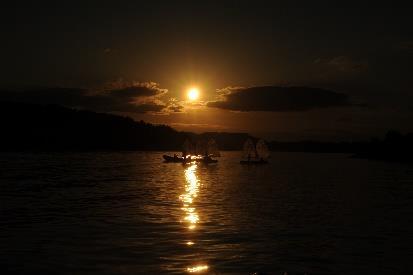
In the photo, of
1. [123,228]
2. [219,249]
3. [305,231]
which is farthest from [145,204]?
[219,249]

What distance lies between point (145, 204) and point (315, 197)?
26021mm

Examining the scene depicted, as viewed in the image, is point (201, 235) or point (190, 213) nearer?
point (201, 235)

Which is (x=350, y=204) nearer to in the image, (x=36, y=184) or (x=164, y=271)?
(x=164, y=271)

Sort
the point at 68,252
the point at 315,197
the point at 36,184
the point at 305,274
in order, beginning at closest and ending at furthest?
the point at 305,274
the point at 68,252
the point at 315,197
the point at 36,184

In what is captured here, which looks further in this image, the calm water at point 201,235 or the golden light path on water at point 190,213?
the calm water at point 201,235

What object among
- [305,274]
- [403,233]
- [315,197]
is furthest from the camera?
[315,197]

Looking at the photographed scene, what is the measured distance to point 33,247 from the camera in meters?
31.2

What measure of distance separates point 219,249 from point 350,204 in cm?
3528

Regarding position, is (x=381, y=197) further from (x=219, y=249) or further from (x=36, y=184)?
(x=36, y=184)

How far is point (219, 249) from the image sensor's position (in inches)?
1224

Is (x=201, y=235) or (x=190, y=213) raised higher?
(x=201, y=235)

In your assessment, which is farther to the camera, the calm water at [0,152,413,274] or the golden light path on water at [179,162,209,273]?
the calm water at [0,152,413,274]

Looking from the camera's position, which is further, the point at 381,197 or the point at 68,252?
the point at 381,197

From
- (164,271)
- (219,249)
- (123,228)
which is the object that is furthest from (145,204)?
(164,271)
